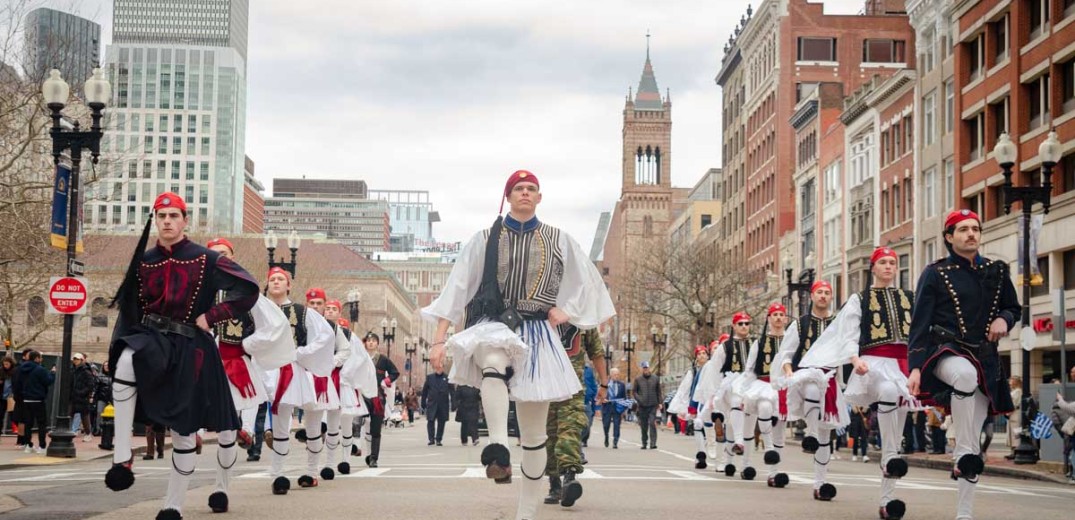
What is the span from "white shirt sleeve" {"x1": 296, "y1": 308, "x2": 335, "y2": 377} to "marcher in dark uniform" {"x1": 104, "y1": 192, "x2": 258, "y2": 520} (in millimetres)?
3970

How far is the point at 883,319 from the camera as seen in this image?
12000mm

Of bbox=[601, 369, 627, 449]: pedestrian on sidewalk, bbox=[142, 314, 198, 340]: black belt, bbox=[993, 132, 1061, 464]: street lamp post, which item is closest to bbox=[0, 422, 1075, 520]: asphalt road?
bbox=[142, 314, 198, 340]: black belt

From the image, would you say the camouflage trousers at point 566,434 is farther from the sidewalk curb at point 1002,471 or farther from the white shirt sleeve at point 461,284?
the sidewalk curb at point 1002,471

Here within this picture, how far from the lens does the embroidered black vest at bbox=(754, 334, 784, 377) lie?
56.1 feet

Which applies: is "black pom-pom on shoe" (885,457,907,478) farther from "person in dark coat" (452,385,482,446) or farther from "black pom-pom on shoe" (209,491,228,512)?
"person in dark coat" (452,385,482,446)

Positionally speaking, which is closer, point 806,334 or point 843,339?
point 843,339

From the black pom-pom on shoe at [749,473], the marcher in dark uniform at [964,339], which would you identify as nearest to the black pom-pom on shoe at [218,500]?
the marcher in dark uniform at [964,339]

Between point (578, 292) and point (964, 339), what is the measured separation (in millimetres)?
2858

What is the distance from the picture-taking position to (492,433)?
27.1 ft

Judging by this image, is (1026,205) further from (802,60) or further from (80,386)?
(802,60)

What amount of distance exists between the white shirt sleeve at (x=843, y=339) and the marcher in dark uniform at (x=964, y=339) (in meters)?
1.59

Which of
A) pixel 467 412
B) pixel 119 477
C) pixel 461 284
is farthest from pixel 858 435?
pixel 119 477

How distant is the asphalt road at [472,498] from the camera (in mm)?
10641

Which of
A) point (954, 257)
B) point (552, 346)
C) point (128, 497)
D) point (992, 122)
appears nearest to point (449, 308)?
point (552, 346)
